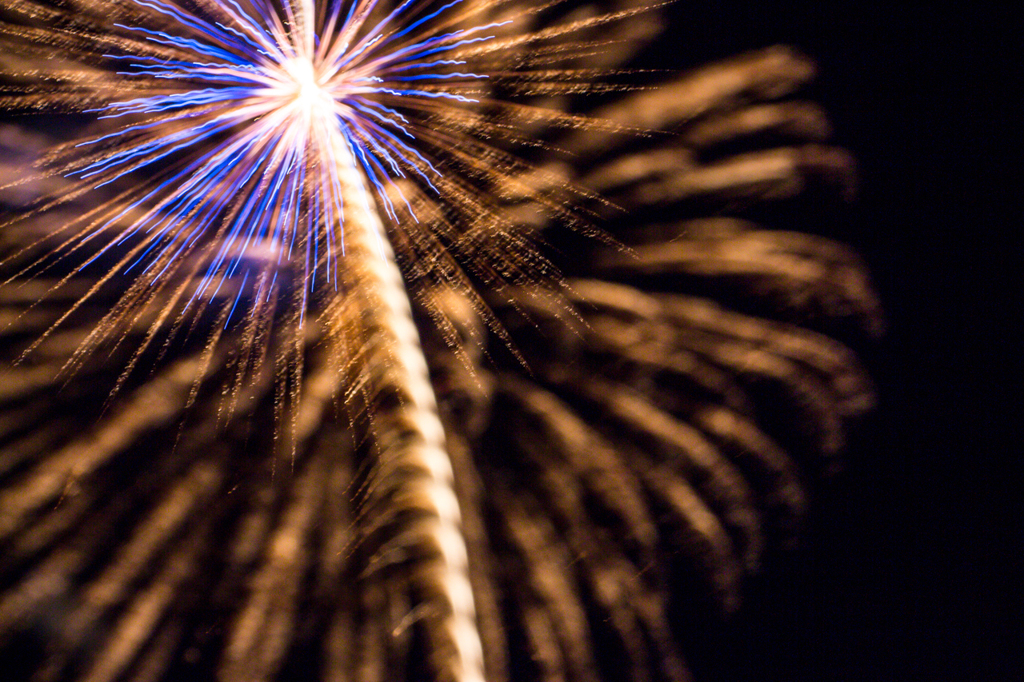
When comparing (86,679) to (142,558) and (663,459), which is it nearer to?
(142,558)

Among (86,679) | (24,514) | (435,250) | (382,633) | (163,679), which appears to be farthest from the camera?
(163,679)

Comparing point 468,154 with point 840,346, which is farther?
point 840,346

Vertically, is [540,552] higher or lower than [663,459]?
lower

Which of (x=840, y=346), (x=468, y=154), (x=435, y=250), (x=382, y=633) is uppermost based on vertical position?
(x=468, y=154)

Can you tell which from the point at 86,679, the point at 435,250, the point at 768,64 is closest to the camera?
the point at 768,64

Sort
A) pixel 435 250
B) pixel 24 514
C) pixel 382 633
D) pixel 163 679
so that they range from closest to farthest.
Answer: pixel 435 250 → pixel 24 514 → pixel 382 633 → pixel 163 679

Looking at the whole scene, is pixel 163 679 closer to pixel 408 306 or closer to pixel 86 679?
pixel 86 679

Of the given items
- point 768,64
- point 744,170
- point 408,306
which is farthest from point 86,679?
point 768,64

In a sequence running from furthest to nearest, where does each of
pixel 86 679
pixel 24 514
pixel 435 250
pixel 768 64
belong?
pixel 86 679, pixel 24 514, pixel 435 250, pixel 768 64

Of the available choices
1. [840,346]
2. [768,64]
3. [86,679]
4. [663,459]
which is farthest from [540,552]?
[86,679]
